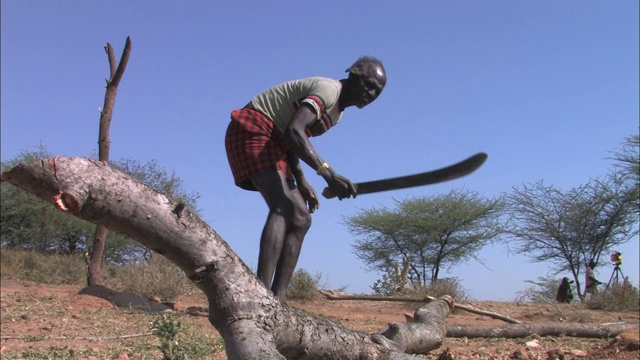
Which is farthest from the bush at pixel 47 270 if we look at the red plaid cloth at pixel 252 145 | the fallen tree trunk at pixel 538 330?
the red plaid cloth at pixel 252 145

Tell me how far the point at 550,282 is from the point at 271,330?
18.0 m

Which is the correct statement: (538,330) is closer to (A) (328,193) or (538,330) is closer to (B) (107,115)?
(A) (328,193)

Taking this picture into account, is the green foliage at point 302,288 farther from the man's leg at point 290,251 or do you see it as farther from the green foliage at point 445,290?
the man's leg at point 290,251

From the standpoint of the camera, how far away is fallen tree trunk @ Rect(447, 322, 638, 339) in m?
4.88

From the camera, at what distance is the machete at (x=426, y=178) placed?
129 inches

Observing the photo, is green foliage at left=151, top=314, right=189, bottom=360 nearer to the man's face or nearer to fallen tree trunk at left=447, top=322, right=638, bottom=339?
the man's face

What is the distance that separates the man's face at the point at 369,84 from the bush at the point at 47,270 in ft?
31.1

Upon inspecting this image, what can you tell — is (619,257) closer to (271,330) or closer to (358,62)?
(358,62)

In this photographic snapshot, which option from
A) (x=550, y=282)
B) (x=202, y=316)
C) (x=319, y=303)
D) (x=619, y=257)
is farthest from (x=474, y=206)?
(x=202, y=316)

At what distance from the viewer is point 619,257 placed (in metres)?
14.5

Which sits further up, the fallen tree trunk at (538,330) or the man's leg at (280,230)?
the man's leg at (280,230)

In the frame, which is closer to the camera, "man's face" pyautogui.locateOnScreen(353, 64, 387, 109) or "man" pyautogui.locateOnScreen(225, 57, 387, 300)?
"man" pyautogui.locateOnScreen(225, 57, 387, 300)

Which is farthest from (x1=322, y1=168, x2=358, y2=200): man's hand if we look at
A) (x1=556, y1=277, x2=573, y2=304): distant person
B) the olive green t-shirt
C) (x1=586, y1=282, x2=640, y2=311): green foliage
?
(x1=556, y1=277, x2=573, y2=304): distant person

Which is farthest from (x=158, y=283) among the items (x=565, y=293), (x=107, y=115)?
(x=565, y=293)
